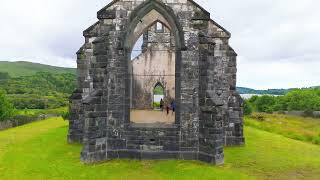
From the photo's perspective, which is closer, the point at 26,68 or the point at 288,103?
the point at 288,103

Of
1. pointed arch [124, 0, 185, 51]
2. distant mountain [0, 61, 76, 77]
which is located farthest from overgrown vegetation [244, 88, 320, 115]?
distant mountain [0, 61, 76, 77]

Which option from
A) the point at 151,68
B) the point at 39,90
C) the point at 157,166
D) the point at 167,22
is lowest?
the point at 157,166

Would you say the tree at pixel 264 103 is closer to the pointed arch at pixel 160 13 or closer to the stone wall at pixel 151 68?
the stone wall at pixel 151 68

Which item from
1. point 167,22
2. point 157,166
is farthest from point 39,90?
point 157,166

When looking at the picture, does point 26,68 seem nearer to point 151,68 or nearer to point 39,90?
point 39,90

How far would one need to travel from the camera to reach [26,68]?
170250mm

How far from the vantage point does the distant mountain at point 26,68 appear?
15654 cm

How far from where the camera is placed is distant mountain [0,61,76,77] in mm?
156538

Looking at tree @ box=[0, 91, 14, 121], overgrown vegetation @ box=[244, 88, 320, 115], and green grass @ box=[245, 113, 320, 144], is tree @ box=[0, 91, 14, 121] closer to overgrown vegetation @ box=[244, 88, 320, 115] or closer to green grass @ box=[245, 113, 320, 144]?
green grass @ box=[245, 113, 320, 144]

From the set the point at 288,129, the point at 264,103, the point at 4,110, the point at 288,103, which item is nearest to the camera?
the point at 288,129

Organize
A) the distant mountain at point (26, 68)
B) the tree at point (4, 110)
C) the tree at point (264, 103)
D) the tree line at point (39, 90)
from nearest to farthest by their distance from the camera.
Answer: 1. the tree at point (4, 110)
2. the tree line at point (39, 90)
3. the tree at point (264, 103)
4. the distant mountain at point (26, 68)

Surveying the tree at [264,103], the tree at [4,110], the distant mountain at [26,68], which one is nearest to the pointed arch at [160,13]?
the tree at [4,110]

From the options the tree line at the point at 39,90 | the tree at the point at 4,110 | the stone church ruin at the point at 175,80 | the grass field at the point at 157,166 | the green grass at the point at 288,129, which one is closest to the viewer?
the grass field at the point at 157,166

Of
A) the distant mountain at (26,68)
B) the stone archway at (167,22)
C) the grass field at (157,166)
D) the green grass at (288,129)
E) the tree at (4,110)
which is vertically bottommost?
the grass field at (157,166)
